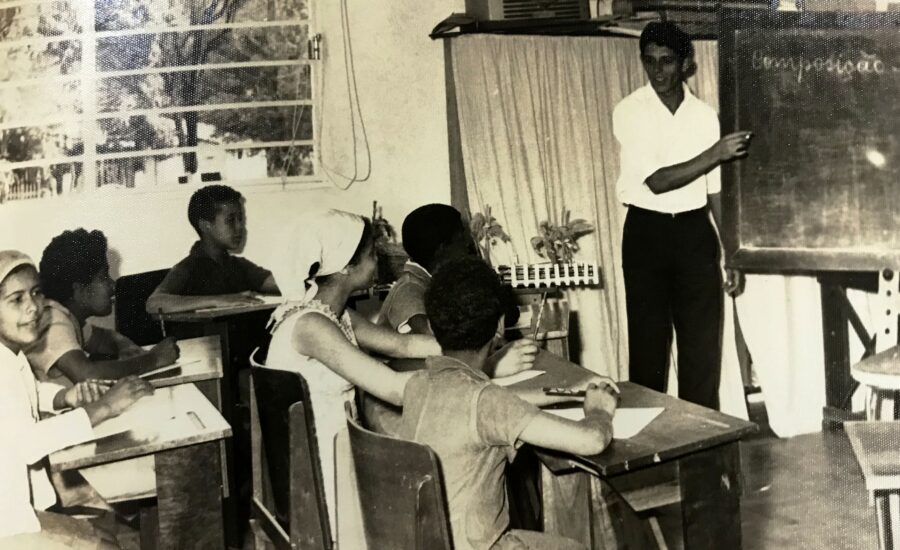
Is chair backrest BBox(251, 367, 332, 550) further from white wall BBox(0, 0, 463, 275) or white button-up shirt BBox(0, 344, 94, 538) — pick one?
white wall BBox(0, 0, 463, 275)

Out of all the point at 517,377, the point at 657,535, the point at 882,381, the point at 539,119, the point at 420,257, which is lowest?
the point at 657,535

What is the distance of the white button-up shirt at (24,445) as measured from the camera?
2363mm

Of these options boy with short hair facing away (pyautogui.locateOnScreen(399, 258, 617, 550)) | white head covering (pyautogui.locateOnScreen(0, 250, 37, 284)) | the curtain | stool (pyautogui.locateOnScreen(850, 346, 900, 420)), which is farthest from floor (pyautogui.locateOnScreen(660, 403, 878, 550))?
white head covering (pyautogui.locateOnScreen(0, 250, 37, 284))

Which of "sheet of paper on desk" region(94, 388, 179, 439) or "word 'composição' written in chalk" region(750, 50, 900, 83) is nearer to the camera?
"sheet of paper on desk" region(94, 388, 179, 439)

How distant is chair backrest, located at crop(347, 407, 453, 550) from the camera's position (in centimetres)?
150

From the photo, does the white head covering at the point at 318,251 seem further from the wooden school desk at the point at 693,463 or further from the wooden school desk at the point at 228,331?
the wooden school desk at the point at 693,463

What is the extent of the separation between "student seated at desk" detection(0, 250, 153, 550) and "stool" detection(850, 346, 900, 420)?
7.88ft

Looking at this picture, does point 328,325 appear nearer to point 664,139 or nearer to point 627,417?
point 627,417

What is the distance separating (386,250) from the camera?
2.98m

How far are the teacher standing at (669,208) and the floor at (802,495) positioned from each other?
1.22 ft

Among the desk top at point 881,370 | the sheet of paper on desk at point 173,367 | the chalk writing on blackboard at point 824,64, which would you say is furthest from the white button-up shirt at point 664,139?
the sheet of paper on desk at point 173,367

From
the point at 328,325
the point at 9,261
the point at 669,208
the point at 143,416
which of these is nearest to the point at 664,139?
the point at 669,208

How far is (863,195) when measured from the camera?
2.81 meters

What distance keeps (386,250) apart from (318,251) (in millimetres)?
573
